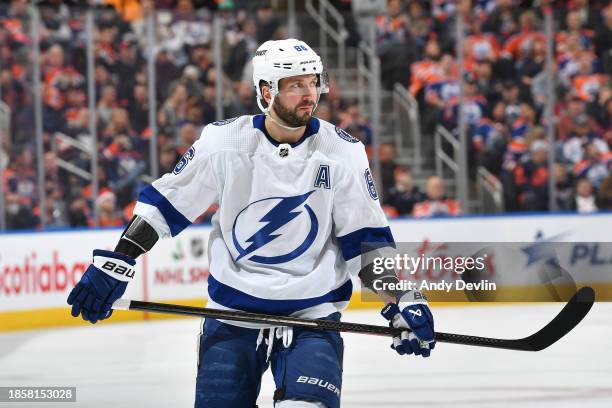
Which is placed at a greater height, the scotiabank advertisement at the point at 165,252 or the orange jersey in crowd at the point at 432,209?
the orange jersey in crowd at the point at 432,209

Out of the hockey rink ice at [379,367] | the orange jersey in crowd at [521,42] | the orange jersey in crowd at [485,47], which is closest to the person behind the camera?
the hockey rink ice at [379,367]

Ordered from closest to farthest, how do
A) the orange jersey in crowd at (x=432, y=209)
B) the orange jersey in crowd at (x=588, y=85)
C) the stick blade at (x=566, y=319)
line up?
the stick blade at (x=566, y=319)
the orange jersey in crowd at (x=432, y=209)
the orange jersey in crowd at (x=588, y=85)

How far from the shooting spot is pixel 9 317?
7.68 m

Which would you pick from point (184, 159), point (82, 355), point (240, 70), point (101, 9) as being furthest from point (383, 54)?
point (184, 159)

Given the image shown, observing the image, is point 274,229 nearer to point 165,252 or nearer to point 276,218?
point 276,218

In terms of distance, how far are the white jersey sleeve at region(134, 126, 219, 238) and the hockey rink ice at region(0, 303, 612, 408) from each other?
1.83 meters

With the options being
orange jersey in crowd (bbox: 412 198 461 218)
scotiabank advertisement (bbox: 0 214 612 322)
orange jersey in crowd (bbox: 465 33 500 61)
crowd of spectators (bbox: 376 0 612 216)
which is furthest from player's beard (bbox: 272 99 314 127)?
orange jersey in crowd (bbox: 465 33 500 61)

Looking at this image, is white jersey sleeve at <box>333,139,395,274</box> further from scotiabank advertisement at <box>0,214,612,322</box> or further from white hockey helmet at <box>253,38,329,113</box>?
scotiabank advertisement at <box>0,214,612,322</box>

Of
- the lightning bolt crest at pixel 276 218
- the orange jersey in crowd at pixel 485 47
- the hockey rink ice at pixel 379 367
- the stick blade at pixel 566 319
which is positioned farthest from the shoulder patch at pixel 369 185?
the orange jersey in crowd at pixel 485 47

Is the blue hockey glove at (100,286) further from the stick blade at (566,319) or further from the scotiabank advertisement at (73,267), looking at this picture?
the scotiabank advertisement at (73,267)

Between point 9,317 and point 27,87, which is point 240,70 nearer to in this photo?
point 27,87

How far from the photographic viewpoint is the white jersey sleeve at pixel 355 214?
322 cm

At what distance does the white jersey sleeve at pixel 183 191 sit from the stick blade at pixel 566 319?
1.04m

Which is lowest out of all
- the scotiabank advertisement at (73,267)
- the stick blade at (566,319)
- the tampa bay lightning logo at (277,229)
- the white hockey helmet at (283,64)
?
the scotiabank advertisement at (73,267)
